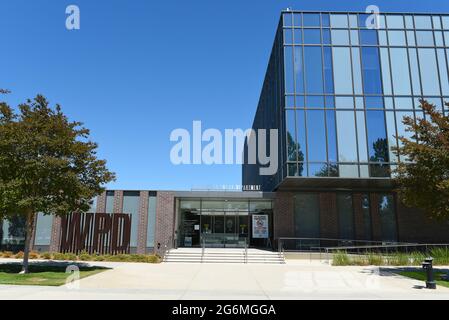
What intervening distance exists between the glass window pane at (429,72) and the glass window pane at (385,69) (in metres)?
2.11

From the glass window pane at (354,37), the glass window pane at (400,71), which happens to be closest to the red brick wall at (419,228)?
the glass window pane at (400,71)

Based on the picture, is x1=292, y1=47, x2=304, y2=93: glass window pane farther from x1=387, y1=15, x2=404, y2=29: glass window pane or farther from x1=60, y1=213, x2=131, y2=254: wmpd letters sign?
x1=60, y1=213, x2=131, y2=254: wmpd letters sign

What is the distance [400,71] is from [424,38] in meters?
2.98

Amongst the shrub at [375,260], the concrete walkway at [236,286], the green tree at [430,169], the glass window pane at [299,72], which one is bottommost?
the concrete walkway at [236,286]

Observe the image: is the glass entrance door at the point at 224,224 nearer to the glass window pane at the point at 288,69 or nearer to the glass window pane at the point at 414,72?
the glass window pane at the point at 288,69

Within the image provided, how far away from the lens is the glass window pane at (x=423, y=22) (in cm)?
2483

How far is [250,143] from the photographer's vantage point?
4331 centimetres

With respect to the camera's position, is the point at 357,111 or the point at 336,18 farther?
the point at 336,18

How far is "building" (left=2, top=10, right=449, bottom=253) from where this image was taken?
2272cm

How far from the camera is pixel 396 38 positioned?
24594 mm

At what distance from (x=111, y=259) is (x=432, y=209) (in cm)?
1608

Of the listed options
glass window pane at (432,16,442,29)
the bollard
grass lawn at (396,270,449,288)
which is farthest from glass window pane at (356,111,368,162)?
the bollard
